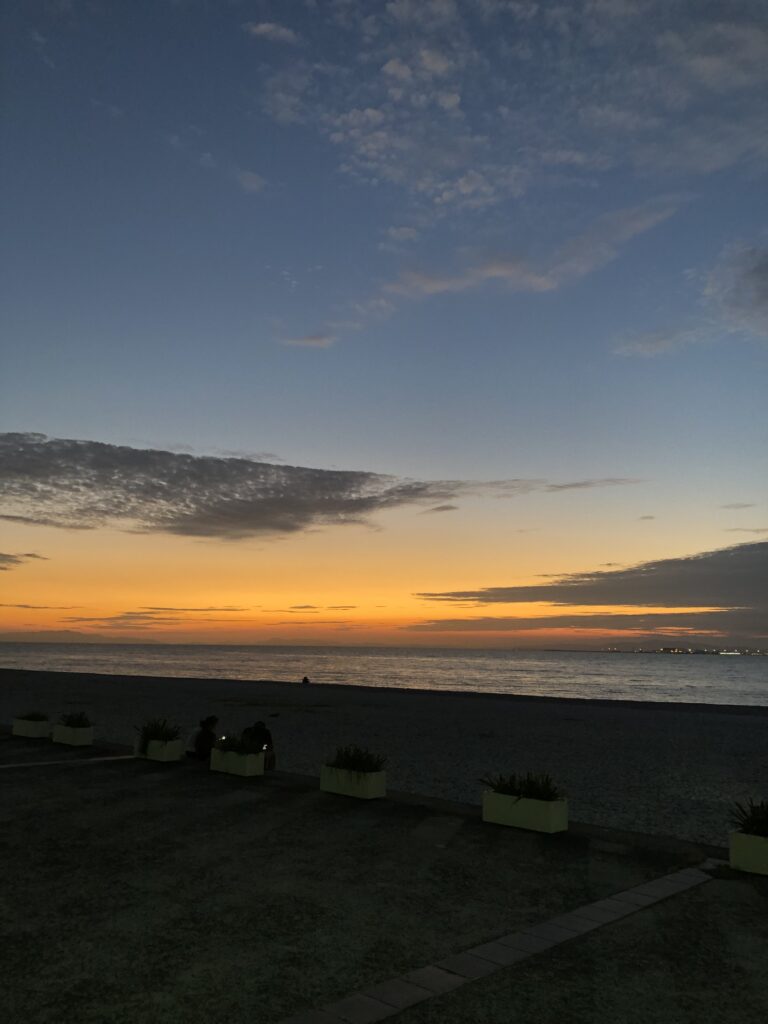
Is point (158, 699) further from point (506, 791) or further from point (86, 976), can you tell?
point (86, 976)

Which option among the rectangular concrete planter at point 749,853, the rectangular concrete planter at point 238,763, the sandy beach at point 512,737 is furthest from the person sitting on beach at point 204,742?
the rectangular concrete planter at point 749,853

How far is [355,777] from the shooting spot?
1357 cm

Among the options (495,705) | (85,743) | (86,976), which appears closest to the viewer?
(86,976)

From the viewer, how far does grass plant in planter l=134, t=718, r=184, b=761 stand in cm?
1712

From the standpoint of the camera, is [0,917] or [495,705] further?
[495,705]

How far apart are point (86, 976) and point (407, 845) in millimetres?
5173

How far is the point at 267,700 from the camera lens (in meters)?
50.2

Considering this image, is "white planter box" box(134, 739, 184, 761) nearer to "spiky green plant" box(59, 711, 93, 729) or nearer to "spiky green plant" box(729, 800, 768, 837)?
"spiky green plant" box(59, 711, 93, 729)

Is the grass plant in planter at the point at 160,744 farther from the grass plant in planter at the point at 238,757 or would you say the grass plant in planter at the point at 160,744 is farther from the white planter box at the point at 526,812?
the white planter box at the point at 526,812

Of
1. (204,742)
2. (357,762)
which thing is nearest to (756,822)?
(357,762)

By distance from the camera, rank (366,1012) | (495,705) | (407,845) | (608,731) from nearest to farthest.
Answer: (366,1012)
(407,845)
(608,731)
(495,705)

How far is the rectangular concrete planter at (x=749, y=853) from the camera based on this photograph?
9.38 metres

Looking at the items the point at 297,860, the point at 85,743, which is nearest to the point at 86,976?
the point at 297,860

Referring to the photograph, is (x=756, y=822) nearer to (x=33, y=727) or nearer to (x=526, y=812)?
(x=526, y=812)
